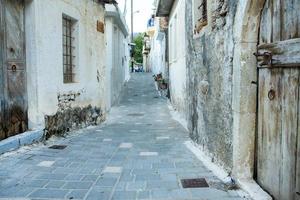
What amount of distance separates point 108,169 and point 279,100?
2562 mm

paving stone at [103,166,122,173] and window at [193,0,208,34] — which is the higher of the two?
window at [193,0,208,34]

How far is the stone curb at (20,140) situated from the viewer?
220 inches

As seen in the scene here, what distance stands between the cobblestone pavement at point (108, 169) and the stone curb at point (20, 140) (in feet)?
0.43

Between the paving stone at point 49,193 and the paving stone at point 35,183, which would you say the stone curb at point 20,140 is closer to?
the paving stone at point 35,183

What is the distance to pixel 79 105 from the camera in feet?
27.9

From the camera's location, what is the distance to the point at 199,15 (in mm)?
6164

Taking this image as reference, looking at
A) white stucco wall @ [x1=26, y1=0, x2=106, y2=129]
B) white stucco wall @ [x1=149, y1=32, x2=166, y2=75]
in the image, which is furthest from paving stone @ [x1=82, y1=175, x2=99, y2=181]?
white stucco wall @ [x1=149, y1=32, x2=166, y2=75]

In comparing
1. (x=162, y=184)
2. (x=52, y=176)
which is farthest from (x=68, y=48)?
(x=162, y=184)

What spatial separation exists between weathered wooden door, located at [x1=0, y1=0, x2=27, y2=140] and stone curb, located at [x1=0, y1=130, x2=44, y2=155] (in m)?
0.18

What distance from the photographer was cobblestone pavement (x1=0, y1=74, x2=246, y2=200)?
12.8 ft

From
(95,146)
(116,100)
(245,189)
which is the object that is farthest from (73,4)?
(116,100)

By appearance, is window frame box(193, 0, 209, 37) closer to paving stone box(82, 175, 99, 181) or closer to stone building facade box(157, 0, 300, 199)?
stone building facade box(157, 0, 300, 199)

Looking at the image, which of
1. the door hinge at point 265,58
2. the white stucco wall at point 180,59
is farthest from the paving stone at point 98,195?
the white stucco wall at point 180,59

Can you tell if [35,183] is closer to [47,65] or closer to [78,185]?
[78,185]
